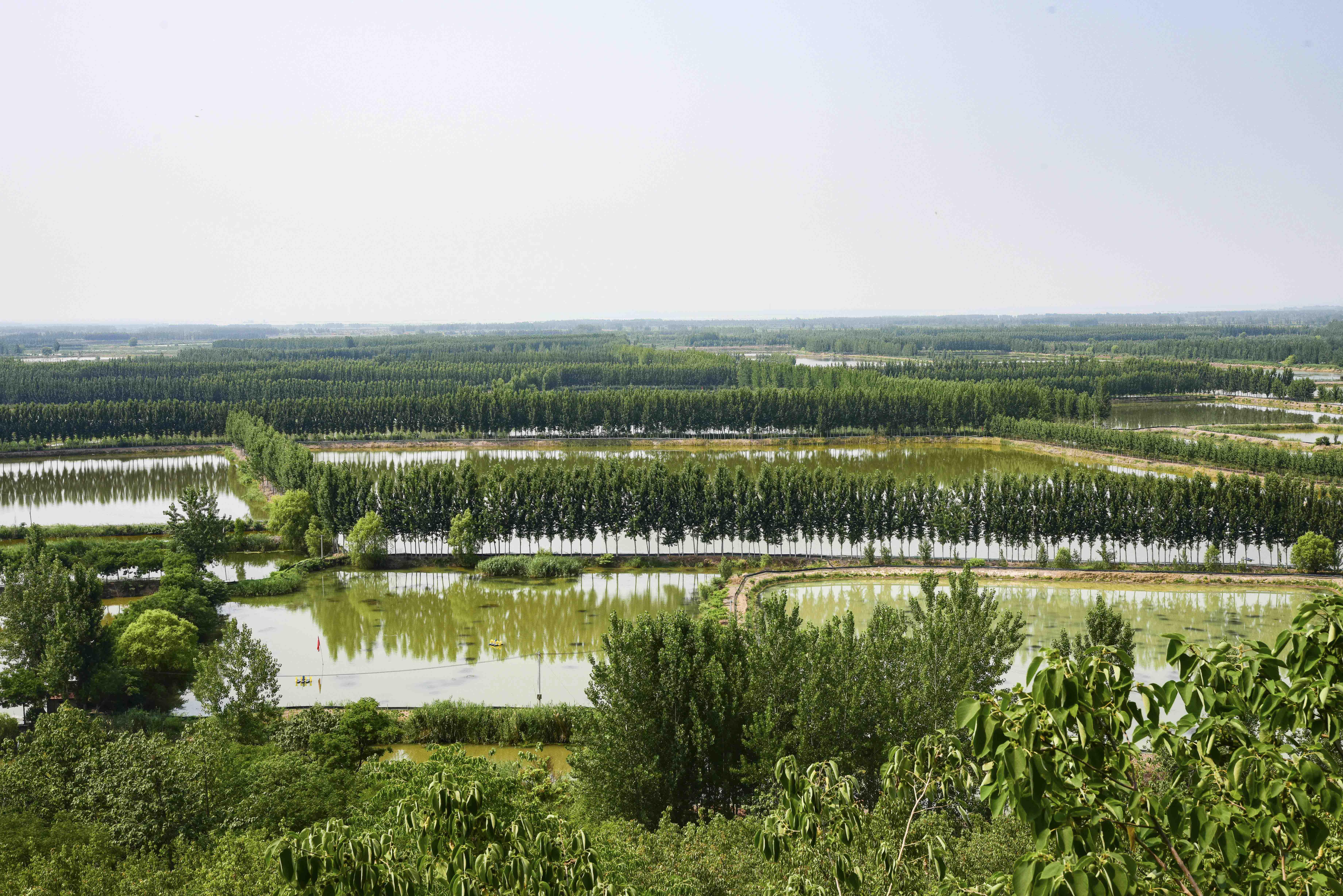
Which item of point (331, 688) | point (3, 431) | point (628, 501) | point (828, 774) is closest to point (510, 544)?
point (628, 501)

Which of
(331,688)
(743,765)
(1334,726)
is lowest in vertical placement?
(331,688)

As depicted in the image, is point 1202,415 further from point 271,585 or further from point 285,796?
point 285,796

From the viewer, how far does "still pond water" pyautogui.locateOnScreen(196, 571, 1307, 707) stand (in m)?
27.5

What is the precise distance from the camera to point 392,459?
67.8m

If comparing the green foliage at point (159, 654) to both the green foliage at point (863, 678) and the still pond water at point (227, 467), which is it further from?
the still pond water at point (227, 467)

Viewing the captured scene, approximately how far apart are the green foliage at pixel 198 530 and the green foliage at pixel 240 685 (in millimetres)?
17111

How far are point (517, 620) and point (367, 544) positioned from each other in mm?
10517

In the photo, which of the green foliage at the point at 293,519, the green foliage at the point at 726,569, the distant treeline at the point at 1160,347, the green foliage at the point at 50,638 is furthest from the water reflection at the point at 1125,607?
the distant treeline at the point at 1160,347

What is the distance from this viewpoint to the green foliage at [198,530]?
125 ft

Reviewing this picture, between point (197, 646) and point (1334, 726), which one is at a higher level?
point (1334, 726)

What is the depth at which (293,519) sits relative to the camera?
42.7 meters

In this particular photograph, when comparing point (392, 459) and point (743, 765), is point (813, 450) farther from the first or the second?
point (743, 765)

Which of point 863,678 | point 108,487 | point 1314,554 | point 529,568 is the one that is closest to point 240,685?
point 863,678

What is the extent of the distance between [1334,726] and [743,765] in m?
14.0
